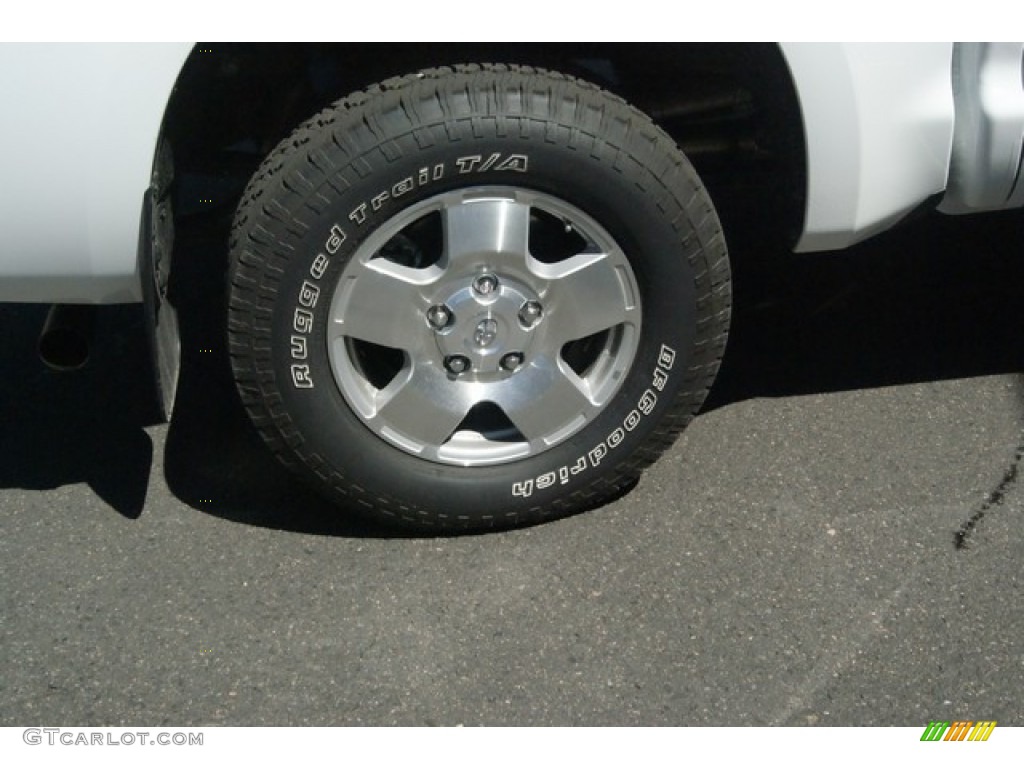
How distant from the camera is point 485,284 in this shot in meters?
2.68

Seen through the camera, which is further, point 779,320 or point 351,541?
point 779,320

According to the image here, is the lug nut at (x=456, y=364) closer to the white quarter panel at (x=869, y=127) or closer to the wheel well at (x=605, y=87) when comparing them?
the wheel well at (x=605, y=87)

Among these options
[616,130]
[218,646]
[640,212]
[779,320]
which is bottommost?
[218,646]

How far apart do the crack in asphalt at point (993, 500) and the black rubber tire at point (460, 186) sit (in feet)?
2.25

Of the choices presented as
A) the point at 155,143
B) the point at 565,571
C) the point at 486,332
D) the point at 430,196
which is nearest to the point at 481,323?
the point at 486,332

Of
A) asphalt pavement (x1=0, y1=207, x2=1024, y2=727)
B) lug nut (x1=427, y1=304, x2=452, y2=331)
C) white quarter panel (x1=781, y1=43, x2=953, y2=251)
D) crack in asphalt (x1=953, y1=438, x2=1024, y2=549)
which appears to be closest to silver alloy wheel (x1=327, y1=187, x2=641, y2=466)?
lug nut (x1=427, y1=304, x2=452, y2=331)

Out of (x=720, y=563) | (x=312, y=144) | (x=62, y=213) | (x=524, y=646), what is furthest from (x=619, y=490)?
(x=62, y=213)

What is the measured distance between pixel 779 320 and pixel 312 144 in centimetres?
173

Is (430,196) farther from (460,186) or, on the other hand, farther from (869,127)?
(869,127)

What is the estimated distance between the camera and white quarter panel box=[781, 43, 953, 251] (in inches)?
101

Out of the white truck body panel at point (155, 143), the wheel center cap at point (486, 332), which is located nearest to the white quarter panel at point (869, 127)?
the white truck body panel at point (155, 143)

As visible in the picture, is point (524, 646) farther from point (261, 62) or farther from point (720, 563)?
point (261, 62)

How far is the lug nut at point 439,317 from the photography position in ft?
8.84

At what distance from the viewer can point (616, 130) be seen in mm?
2562
